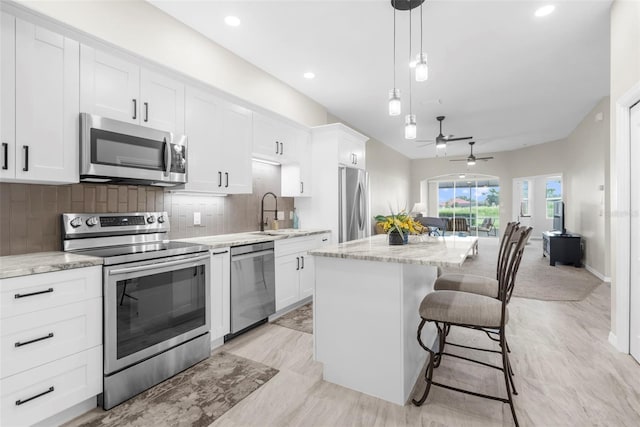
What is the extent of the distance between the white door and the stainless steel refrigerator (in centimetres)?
293

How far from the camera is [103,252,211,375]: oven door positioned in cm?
189

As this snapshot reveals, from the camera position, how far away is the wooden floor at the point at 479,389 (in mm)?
1779

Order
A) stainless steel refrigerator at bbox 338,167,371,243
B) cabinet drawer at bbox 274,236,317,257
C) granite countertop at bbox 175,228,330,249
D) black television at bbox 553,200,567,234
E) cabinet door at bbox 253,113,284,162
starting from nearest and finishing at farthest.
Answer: granite countertop at bbox 175,228,330,249 < cabinet drawer at bbox 274,236,317,257 < cabinet door at bbox 253,113,284,162 < stainless steel refrigerator at bbox 338,167,371,243 < black television at bbox 553,200,567,234

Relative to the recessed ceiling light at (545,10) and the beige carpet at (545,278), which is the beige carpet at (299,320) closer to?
the beige carpet at (545,278)

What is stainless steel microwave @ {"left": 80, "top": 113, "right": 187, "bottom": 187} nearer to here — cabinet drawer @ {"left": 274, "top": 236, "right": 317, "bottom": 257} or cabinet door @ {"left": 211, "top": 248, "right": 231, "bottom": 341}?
cabinet door @ {"left": 211, "top": 248, "right": 231, "bottom": 341}

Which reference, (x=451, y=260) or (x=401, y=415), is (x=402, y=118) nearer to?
(x=451, y=260)

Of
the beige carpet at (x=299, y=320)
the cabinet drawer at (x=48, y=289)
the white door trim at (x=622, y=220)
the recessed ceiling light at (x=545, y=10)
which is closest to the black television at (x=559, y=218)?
the white door trim at (x=622, y=220)

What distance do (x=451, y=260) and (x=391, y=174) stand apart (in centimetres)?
745

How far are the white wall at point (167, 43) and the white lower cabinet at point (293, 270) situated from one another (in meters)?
1.66

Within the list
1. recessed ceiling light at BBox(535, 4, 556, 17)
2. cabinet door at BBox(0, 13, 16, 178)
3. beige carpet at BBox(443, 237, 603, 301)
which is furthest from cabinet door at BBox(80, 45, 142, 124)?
beige carpet at BBox(443, 237, 603, 301)

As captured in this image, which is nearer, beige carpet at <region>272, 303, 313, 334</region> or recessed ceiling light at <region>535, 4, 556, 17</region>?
recessed ceiling light at <region>535, 4, 556, 17</region>

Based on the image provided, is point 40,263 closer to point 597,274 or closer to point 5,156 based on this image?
point 5,156

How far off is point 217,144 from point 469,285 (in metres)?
2.54

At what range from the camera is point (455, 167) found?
1027 cm
